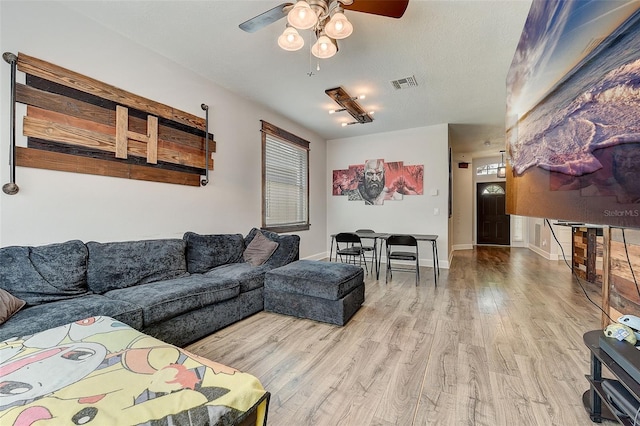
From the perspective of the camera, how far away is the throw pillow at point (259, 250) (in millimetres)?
3271

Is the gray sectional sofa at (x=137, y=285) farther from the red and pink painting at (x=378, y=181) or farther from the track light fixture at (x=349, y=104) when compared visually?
the red and pink painting at (x=378, y=181)

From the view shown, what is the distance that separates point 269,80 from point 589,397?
13.1 feet

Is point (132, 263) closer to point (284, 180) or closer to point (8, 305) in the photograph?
point (8, 305)

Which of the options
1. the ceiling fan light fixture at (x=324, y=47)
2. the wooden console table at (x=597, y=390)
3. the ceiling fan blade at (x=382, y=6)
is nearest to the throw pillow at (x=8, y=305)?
the ceiling fan light fixture at (x=324, y=47)

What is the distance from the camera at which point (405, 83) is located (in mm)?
3488

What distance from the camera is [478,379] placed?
1754 millimetres

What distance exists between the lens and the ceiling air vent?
3374 millimetres

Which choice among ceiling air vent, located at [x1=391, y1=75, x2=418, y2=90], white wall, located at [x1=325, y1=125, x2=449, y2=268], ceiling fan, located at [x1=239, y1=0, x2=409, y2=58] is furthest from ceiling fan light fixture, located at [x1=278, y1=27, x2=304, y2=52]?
white wall, located at [x1=325, y1=125, x2=449, y2=268]

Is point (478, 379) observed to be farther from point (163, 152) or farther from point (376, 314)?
point (163, 152)

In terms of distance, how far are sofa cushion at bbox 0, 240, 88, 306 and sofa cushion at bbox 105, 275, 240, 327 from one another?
0.26 metres

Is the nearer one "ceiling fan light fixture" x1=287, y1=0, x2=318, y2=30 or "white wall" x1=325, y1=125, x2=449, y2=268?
"ceiling fan light fixture" x1=287, y1=0, x2=318, y2=30

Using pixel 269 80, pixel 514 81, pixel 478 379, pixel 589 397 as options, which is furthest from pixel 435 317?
pixel 269 80

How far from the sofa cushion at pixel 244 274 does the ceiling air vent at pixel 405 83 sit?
9.35ft

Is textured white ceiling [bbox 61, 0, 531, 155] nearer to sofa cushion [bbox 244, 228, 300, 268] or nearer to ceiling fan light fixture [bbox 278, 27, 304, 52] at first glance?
ceiling fan light fixture [bbox 278, 27, 304, 52]
